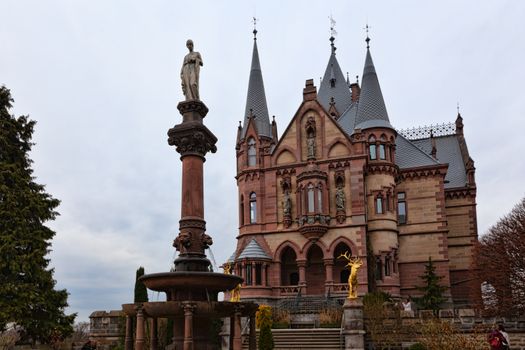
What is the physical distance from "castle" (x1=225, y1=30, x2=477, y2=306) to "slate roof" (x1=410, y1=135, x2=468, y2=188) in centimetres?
310

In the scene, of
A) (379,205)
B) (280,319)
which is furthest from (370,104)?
(280,319)

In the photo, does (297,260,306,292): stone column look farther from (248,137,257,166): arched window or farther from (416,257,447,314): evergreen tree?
(248,137,257,166): arched window

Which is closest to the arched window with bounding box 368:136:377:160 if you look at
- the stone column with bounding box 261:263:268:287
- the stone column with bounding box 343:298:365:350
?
the stone column with bounding box 261:263:268:287

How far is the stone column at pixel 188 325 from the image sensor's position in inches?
492

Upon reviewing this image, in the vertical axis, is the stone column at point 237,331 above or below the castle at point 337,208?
below

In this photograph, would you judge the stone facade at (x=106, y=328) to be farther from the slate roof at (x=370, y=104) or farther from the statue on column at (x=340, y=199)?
the slate roof at (x=370, y=104)

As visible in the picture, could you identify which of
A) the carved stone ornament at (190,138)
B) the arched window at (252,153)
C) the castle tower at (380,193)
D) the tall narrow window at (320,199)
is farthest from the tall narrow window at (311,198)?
the carved stone ornament at (190,138)

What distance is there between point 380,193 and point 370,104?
23.8 feet

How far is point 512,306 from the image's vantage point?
2427 cm

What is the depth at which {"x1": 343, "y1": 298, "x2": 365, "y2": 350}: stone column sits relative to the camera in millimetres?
25297

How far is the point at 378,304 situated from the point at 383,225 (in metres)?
15.1

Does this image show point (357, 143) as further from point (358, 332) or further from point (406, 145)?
point (358, 332)

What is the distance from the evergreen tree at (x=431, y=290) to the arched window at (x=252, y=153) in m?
15.3

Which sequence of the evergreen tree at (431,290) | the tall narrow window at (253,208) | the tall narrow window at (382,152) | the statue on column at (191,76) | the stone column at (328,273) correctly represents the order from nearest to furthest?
1. the statue on column at (191,76)
2. the evergreen tree at (431,290)
3. the stone column at (328,273)
4. the tall narrow window at (382,152)
5. the tall narrow window at (253,208)
